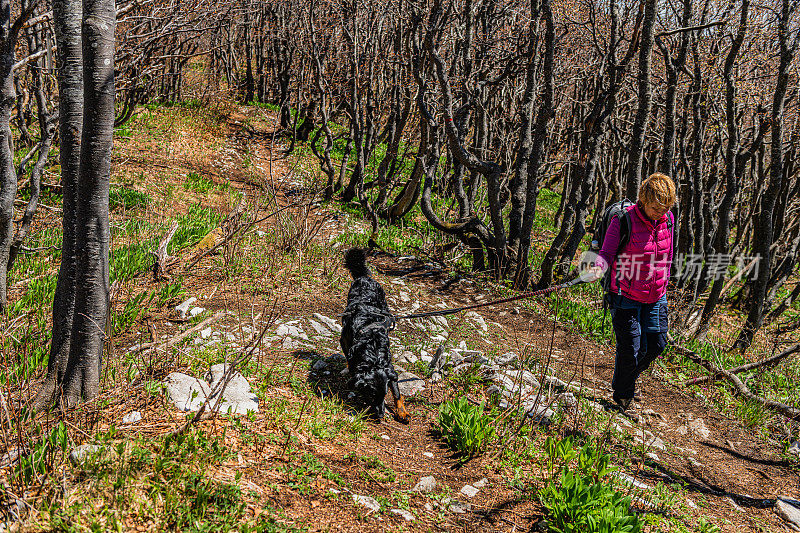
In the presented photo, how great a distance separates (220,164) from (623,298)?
1173cm

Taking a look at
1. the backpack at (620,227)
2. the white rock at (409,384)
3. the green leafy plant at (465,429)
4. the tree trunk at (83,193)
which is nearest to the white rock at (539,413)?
the green leafy plant at (465,429)

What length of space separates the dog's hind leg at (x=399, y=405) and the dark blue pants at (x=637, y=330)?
1888 mm

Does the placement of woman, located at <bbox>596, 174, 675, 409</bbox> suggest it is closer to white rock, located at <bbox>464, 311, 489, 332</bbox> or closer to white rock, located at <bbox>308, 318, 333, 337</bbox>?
white rock, located at <bbox>464, 311, 489, 332</bbox>

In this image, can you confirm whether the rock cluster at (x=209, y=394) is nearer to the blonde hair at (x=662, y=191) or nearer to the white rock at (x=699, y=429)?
the blonde hair at (x=662, y=191)

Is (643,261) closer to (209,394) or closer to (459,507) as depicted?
(459,507)

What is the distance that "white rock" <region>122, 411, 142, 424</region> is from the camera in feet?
10.2

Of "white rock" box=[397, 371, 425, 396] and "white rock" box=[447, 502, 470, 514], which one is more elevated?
"white rock" box=[397, 371, 425, 396]

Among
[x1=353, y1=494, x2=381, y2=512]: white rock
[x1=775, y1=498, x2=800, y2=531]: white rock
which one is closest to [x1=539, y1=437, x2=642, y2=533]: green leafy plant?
[x1=353, y1=494, x2=381, y2=512]: white rock

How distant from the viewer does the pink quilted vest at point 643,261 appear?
428cm

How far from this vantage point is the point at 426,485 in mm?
3271

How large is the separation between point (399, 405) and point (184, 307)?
8.19 ft

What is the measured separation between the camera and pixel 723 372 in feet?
19.2

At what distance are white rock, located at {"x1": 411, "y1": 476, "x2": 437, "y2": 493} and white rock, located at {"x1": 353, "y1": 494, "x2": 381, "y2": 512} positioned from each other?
0.31 meters

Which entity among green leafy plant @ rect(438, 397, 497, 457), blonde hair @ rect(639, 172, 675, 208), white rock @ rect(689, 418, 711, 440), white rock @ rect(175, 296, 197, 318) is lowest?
white rock @ rect(689, 418, 711, 440)
